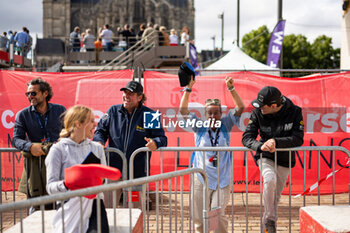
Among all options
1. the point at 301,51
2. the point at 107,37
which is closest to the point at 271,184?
the point at 107,37

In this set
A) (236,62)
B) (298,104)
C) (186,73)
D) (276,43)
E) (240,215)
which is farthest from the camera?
(276,43)

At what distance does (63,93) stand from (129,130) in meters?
4.17

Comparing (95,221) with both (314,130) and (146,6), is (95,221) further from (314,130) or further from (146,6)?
(146,6)

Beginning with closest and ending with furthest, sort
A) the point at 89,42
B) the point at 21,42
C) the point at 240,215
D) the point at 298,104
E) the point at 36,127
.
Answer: the point at 36,127 < the point at 240,215 < the point at 298,104 < the point at 21,42 < the point at 89,42

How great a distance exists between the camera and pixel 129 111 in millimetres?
5246

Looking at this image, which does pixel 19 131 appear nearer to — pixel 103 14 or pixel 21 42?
pixel 21 42

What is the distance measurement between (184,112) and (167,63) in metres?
20.5

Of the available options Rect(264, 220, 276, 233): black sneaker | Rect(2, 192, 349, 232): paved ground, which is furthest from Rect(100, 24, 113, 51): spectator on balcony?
Rect(264, 220, 276, 233): black sneaker

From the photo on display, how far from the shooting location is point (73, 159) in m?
3.62

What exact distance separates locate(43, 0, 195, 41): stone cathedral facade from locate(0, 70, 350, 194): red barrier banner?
69.9 metres

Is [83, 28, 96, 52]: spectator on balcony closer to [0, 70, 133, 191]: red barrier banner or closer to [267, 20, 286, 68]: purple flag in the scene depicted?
[267, 20, 286, 68]: purple flag

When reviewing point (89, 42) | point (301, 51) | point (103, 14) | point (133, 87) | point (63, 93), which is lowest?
point (63, 93)

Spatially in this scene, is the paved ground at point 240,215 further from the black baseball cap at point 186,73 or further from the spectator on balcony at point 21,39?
the spectator on balcony at point 21,39

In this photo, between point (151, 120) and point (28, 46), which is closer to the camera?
point (151, 120)
